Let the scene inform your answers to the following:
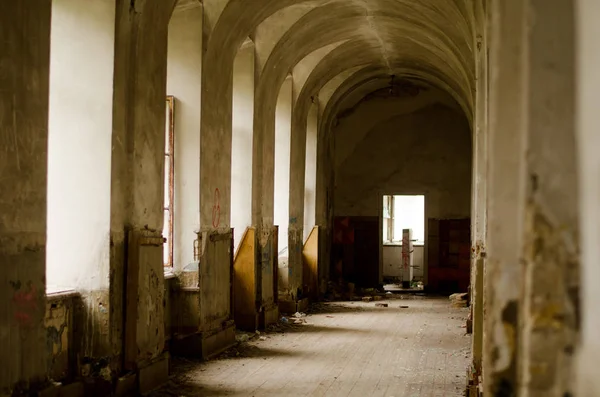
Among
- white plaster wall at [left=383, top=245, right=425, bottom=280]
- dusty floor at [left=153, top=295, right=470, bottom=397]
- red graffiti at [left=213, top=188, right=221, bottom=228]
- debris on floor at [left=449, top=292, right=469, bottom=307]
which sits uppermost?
red graffiti at [left=213, top=188, right=221, bottom=228]

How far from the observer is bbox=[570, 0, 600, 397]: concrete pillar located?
1805 mm

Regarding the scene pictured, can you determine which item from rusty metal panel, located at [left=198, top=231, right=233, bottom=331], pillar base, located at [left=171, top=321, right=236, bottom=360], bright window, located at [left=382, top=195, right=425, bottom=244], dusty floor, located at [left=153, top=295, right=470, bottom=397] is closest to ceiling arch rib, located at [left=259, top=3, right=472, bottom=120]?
rusty metal panel, located at [left=198, top=231, right=233, bottom=331]

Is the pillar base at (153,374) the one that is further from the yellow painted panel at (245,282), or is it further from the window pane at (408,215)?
the window pane at (408,215)

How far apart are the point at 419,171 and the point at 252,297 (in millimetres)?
9548

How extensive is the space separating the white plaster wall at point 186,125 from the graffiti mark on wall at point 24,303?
3.99m

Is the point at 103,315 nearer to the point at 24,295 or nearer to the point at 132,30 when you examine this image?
the point at 24,295

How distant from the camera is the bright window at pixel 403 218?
925 inches

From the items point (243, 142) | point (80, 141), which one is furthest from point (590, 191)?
point (243, 142)

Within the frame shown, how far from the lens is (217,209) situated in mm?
10242

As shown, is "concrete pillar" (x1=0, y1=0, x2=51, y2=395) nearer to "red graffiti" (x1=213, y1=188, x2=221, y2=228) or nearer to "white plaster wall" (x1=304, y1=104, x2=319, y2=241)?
"red graffiti" (x1=213, y1=188, x2=221, y2=228)


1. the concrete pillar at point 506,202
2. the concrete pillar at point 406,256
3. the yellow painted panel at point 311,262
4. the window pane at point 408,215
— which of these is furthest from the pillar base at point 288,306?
the concrete pillar at point 506,202

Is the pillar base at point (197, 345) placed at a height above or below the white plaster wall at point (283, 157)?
Result: below

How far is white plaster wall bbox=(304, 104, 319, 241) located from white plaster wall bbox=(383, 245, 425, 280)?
17.3 feet

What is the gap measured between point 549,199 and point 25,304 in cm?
→ 418
